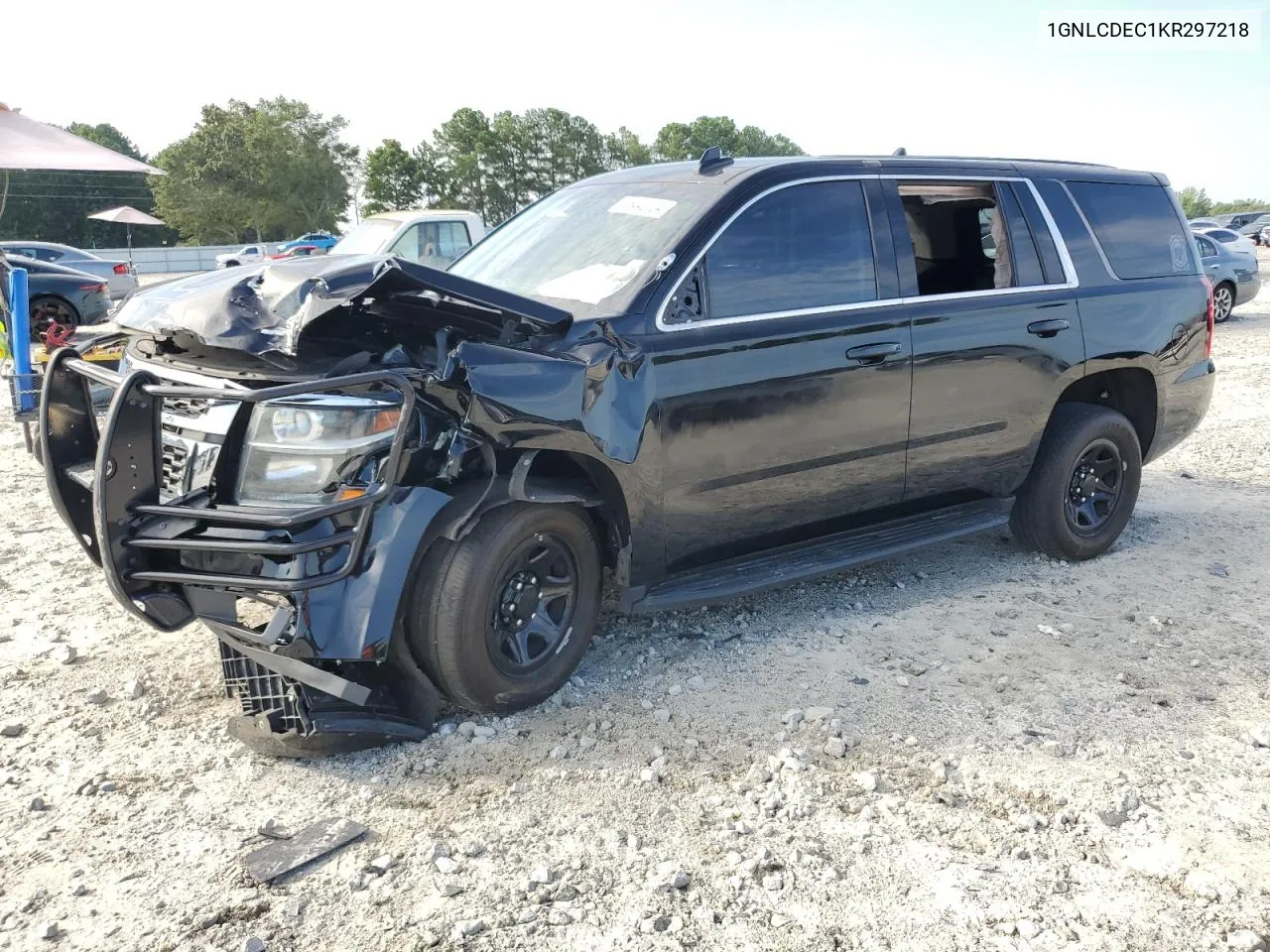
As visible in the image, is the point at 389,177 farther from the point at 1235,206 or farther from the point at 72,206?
the point at 1235,206

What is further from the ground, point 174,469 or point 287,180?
point 287,180

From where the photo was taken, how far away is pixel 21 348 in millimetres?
7418

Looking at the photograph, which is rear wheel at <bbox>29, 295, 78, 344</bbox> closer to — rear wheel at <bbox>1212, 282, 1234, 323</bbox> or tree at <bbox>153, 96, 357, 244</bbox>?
rear wheel at <bbox>1212, 282, 1234, 323</bbox>

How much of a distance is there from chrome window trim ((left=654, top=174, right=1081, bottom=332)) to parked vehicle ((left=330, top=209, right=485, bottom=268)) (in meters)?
8.61

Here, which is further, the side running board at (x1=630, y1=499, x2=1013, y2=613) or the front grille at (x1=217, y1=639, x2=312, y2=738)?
the side running board at (x1=630, y1=499, x2=1013, y2=613)

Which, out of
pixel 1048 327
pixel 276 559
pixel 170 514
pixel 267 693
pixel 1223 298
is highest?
pixel 1048 327

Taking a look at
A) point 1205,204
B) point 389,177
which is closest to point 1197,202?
point 1205,204

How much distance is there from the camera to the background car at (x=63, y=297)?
530 inches

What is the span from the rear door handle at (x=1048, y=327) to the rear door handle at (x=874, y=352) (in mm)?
913

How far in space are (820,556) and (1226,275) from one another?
1598 cm

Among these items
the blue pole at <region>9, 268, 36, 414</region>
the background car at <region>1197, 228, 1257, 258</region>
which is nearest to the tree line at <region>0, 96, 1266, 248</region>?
the background car at <region>1197, 228, 1257, 258</region>

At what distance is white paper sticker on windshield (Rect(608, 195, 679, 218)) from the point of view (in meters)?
4.06

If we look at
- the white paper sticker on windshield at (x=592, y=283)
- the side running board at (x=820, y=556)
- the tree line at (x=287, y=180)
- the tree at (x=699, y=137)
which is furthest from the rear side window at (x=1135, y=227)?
the tree at (x=699, y=137)

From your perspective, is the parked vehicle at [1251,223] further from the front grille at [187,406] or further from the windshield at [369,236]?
the front grille at [187,406]
